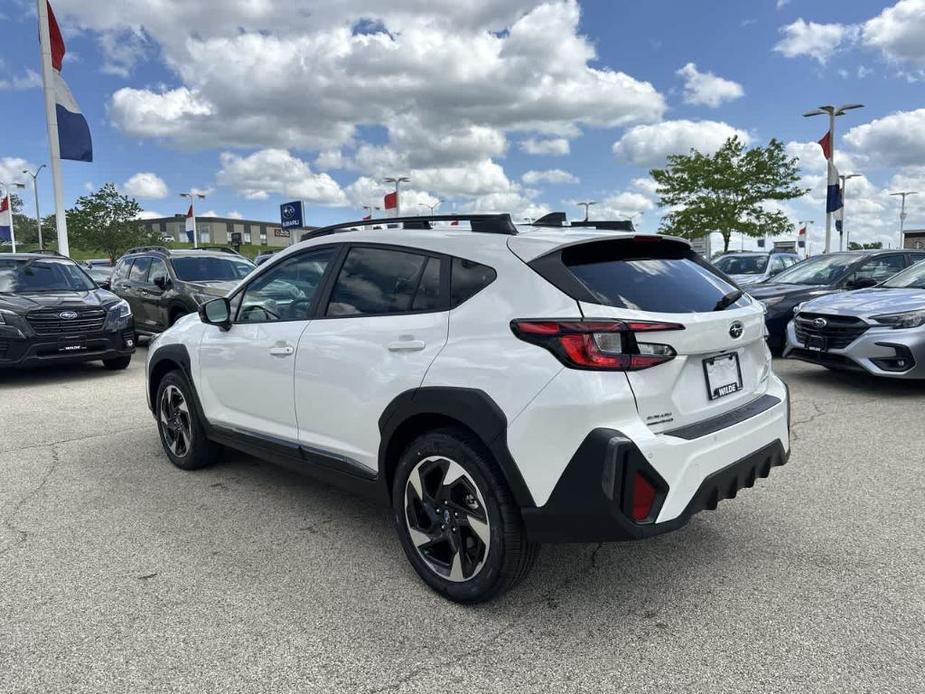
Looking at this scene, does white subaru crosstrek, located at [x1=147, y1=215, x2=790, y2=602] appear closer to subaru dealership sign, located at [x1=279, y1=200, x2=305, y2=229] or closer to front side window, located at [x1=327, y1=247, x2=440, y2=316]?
front side window, located at [x1=327, y1=247, x2=440, y2=316]

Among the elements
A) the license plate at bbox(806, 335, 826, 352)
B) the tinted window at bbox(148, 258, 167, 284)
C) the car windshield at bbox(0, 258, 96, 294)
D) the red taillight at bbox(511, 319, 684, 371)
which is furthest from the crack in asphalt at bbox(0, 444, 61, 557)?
the license plate at bbox(806, 335, 826, 352)

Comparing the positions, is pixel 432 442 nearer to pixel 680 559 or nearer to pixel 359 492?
pixel 359 492

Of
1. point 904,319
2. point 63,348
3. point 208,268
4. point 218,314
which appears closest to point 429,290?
point 218,314

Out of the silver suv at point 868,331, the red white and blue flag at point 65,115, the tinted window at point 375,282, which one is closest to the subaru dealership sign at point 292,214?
the red white and blue flag at point 65,115

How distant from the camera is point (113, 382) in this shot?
8.75m

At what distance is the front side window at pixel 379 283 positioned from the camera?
3170 millimetres

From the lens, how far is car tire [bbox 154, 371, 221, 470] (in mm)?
4684

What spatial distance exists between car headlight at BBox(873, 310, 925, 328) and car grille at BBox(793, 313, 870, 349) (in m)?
0.19

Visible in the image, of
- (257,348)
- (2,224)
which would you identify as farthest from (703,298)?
(2,224)

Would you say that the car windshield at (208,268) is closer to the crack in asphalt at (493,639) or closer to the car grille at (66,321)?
the car grille at (66,321)

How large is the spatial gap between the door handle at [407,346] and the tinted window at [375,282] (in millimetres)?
173

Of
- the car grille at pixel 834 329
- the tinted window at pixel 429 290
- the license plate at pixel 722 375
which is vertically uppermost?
the tinted window at pixel 429 290

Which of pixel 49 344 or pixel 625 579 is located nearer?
pixel 625 579

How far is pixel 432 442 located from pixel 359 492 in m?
0.67
